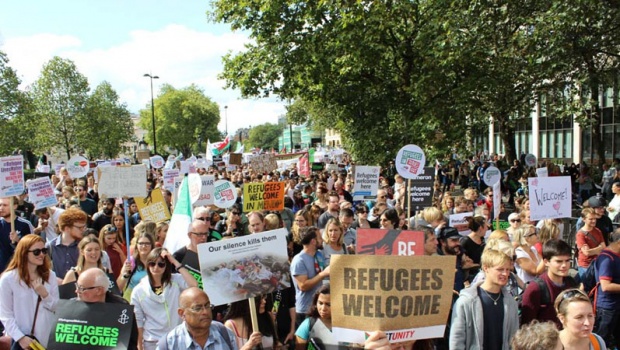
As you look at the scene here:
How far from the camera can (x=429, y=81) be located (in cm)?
1731

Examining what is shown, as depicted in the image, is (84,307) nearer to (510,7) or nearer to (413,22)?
(510,7)

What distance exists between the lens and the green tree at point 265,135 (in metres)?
185

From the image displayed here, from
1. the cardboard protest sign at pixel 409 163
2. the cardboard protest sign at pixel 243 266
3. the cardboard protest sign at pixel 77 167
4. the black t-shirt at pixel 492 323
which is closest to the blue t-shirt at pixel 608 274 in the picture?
the black t-shirt at pixel 492 323

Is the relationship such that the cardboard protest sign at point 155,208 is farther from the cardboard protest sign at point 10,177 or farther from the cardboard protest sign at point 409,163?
the cardboard protest sign at point 409,163

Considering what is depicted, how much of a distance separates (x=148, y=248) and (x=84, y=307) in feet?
6.00

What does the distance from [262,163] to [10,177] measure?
13259 mm

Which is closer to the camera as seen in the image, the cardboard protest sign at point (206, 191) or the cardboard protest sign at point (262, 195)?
the cardboard protest sign at point (262, 195)

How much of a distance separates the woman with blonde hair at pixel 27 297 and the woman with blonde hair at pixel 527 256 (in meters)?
4.79

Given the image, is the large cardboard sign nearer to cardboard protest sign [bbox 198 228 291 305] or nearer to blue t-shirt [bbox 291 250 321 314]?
blue t-shirt [bbox 291 250 321 314]

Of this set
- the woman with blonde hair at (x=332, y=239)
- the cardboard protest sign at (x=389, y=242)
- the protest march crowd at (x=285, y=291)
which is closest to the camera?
the protest march crowd at (x=285, y=291)

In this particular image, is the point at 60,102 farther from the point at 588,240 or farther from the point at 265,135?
the point at 265,135

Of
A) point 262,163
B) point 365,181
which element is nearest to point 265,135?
point 262,163

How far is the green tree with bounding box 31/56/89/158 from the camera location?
52531 mm

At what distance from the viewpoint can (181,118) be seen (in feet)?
285
